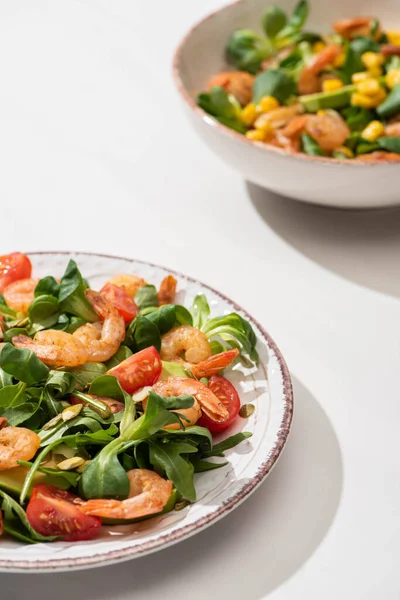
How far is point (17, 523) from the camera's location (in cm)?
129

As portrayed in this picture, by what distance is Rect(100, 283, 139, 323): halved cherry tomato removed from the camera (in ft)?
5.31

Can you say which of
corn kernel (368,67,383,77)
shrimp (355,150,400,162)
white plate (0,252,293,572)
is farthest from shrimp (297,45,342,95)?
white plate (0,252,293,572)

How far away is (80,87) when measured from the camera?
296 cm

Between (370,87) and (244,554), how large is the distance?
136 cm

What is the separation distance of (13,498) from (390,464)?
692mm

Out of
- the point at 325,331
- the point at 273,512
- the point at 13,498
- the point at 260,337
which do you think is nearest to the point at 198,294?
the point at 260,337

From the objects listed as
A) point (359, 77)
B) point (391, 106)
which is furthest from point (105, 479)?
point (359, 77)

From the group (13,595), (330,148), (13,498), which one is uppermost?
(330,148)

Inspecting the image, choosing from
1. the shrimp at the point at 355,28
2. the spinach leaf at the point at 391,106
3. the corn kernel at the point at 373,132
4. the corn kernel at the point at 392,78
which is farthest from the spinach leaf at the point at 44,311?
the shrimp at the point at 355,28

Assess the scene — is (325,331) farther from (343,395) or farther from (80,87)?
(80,87)

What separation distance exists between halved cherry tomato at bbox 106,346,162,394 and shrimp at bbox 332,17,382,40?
1.54m

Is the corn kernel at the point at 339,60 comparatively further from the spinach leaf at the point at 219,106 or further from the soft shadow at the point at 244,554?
the soft shadow at the point at 244,554

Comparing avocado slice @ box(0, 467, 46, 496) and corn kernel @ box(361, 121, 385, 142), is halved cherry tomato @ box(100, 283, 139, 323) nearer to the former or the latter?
avocado slice @ box(0, 467, 46, 496)

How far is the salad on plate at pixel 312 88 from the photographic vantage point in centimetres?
217
